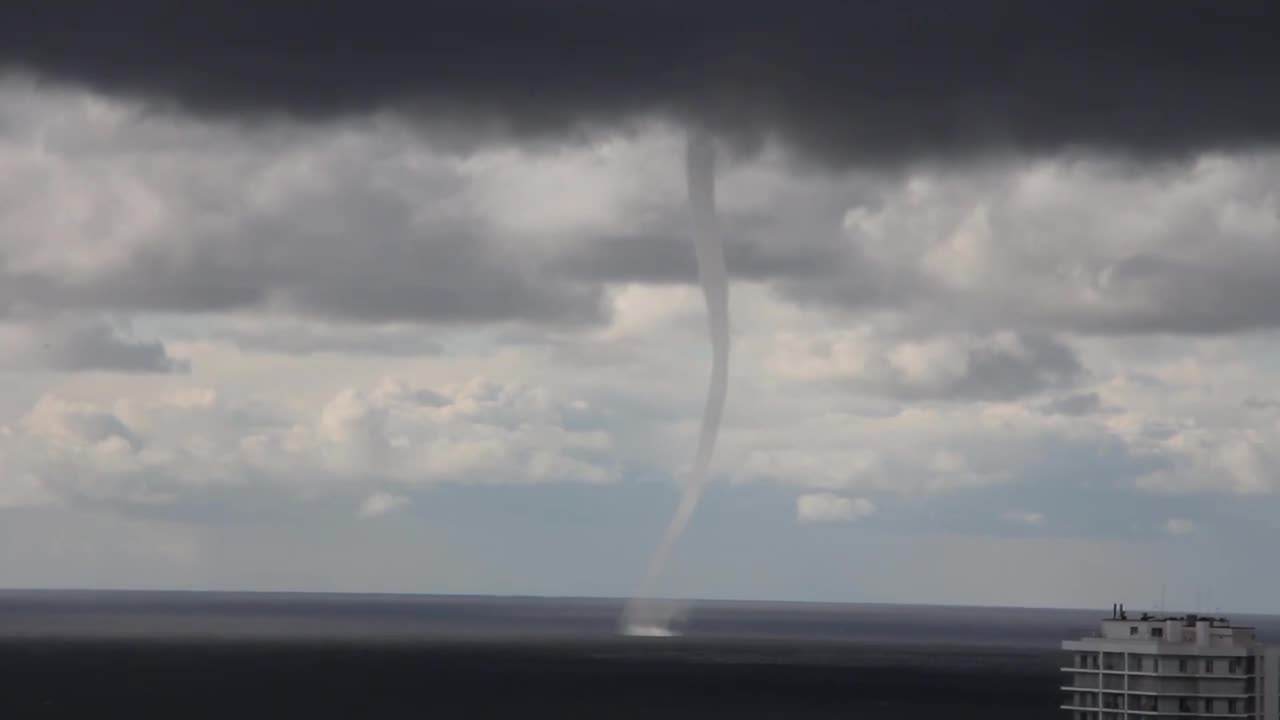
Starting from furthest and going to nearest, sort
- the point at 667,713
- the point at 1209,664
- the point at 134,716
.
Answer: the point at 667,713, the point at 134,716, the point at 1209,664

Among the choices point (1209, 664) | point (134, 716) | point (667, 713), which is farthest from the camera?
point (667, 713)

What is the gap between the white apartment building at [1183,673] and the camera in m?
112

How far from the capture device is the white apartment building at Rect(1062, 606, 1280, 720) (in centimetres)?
11162

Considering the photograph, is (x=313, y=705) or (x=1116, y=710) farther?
(x=313, y=705)

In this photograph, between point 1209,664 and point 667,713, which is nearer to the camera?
point 1209,664

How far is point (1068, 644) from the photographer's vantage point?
115000mm

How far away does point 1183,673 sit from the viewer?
367 ft

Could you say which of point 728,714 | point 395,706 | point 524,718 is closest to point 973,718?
point 728,714

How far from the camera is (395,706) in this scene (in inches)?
7781

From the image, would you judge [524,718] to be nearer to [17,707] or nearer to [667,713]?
[667,713]

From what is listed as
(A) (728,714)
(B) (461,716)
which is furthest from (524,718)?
(A) (728,714)

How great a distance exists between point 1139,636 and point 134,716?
102199mm

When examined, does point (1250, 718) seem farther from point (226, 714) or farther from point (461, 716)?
point (226, 714)

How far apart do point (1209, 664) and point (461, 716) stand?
9174 centimetres
